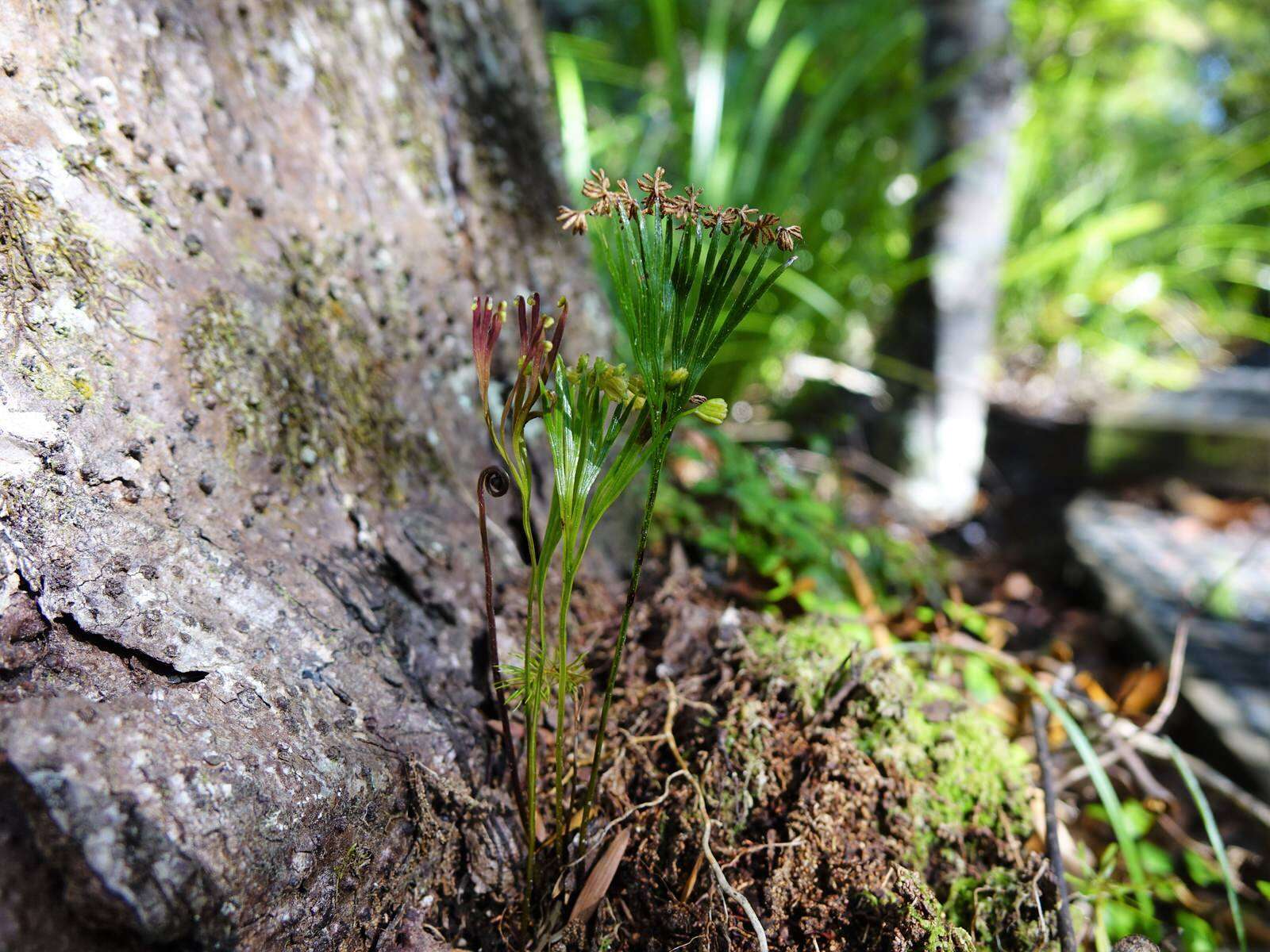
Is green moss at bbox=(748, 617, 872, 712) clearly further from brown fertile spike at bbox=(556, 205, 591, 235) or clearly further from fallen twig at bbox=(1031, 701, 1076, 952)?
brown fertile spike at bbox=(556, 205, 591, 235)

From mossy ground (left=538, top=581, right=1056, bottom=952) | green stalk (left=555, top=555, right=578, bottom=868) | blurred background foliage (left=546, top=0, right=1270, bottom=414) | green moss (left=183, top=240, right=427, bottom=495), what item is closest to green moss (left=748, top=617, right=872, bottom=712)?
mossy ground (left=538, top=581, right=1056, bottom=952)

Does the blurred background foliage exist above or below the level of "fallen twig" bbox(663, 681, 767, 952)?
above

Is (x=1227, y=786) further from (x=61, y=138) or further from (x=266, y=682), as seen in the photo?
(x=61, y=138)

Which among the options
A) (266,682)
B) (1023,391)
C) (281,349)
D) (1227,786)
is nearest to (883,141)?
(1023,391)

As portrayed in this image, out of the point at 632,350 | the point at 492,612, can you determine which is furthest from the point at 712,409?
the point at 492,612

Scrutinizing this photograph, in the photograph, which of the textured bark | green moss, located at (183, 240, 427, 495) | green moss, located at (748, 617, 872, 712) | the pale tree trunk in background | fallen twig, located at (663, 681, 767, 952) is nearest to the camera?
the textured bark

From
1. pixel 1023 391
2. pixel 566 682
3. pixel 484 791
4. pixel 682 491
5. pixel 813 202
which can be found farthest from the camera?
pixel 1023 391

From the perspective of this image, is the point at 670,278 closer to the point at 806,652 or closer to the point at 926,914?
the point at 806,652
